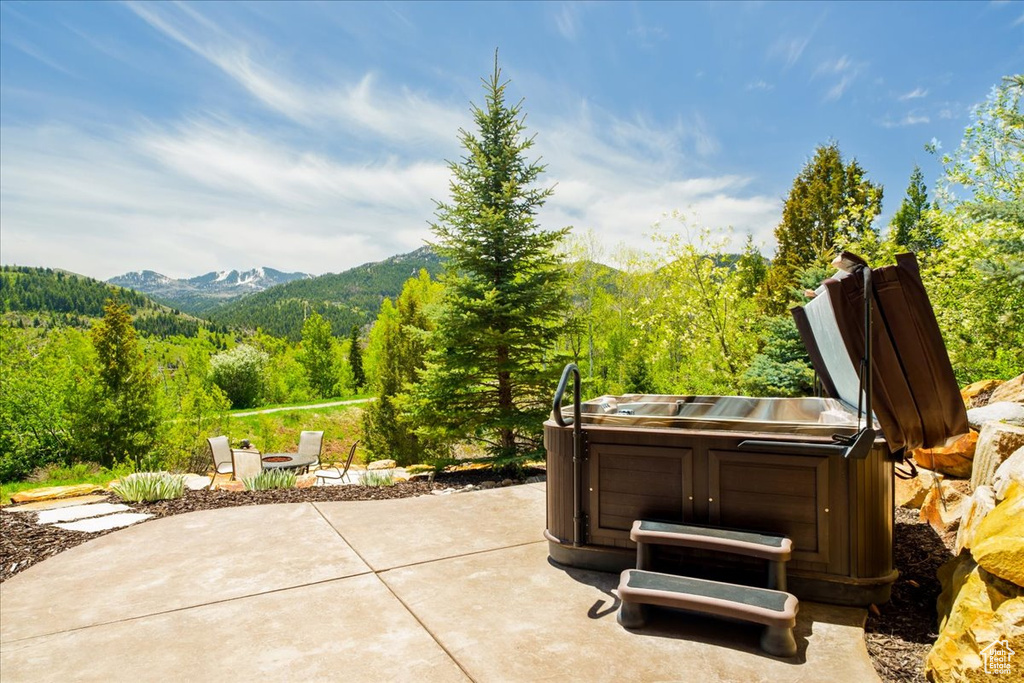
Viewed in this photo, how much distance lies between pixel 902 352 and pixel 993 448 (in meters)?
1.85

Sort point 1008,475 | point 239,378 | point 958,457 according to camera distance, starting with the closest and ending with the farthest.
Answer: point 1008,475, point 958,457, point 239,378

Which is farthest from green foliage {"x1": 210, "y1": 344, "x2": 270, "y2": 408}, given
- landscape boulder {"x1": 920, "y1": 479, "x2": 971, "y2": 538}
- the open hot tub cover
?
the open hot tub cover

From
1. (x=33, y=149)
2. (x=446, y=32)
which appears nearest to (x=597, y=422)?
(x=446, y=32)

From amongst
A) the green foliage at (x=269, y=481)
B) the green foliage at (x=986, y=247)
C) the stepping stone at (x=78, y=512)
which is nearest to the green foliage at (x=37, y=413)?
the stepping stone at (x=78, y=512)

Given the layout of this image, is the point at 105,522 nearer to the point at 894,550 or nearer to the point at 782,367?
the point at 894,550

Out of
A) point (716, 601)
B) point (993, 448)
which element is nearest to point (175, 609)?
point (716, 601)

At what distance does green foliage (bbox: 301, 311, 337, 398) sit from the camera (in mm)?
41719

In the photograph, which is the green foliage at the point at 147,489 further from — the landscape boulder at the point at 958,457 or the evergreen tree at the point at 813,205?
the evergreen tree at the point at 813,205

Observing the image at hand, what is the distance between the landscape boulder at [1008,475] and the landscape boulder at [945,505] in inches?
41.6

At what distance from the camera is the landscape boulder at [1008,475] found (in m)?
2.56

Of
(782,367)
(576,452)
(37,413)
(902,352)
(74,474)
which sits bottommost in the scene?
(74,474)

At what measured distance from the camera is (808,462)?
2.88 metres

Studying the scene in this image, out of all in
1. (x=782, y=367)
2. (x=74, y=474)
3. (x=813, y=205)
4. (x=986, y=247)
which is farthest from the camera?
(x=813, y=205)
